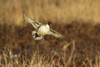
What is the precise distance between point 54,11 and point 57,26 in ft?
2.43

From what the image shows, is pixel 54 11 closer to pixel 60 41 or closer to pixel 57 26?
pixel 57 26

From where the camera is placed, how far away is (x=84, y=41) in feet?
24.1

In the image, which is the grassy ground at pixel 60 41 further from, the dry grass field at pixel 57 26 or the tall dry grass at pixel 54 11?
the tall dry grass at pixel 54 11

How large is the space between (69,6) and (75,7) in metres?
0.16

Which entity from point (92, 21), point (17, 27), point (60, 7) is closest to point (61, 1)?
point (60, 7)

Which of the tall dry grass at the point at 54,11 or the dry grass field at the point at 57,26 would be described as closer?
the dry grass field at the point at 57,26

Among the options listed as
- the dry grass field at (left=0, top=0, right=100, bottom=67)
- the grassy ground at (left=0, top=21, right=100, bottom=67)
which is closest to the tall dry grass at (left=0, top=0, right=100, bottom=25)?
the dry grass field at (left=0, top=0, right=100, bottom=67)

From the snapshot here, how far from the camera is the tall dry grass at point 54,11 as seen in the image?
792 centimetres

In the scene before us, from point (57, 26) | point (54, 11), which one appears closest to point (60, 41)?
point (57, 26)

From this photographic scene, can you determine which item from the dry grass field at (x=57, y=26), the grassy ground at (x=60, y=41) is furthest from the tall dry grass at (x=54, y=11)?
the grassy ground at (x=60, y=41)

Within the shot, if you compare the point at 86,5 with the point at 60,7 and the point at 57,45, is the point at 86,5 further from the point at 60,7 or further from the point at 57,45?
the point at 57,45

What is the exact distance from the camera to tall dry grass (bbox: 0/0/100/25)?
7918mm

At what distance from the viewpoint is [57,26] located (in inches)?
303

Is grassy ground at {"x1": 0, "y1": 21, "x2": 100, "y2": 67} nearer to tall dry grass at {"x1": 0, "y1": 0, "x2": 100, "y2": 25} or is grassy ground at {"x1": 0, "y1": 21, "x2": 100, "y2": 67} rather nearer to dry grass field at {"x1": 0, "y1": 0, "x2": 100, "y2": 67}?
dry grass field at {"x1": 0, "y1": 0, "x2": 100, "y2": 67}
